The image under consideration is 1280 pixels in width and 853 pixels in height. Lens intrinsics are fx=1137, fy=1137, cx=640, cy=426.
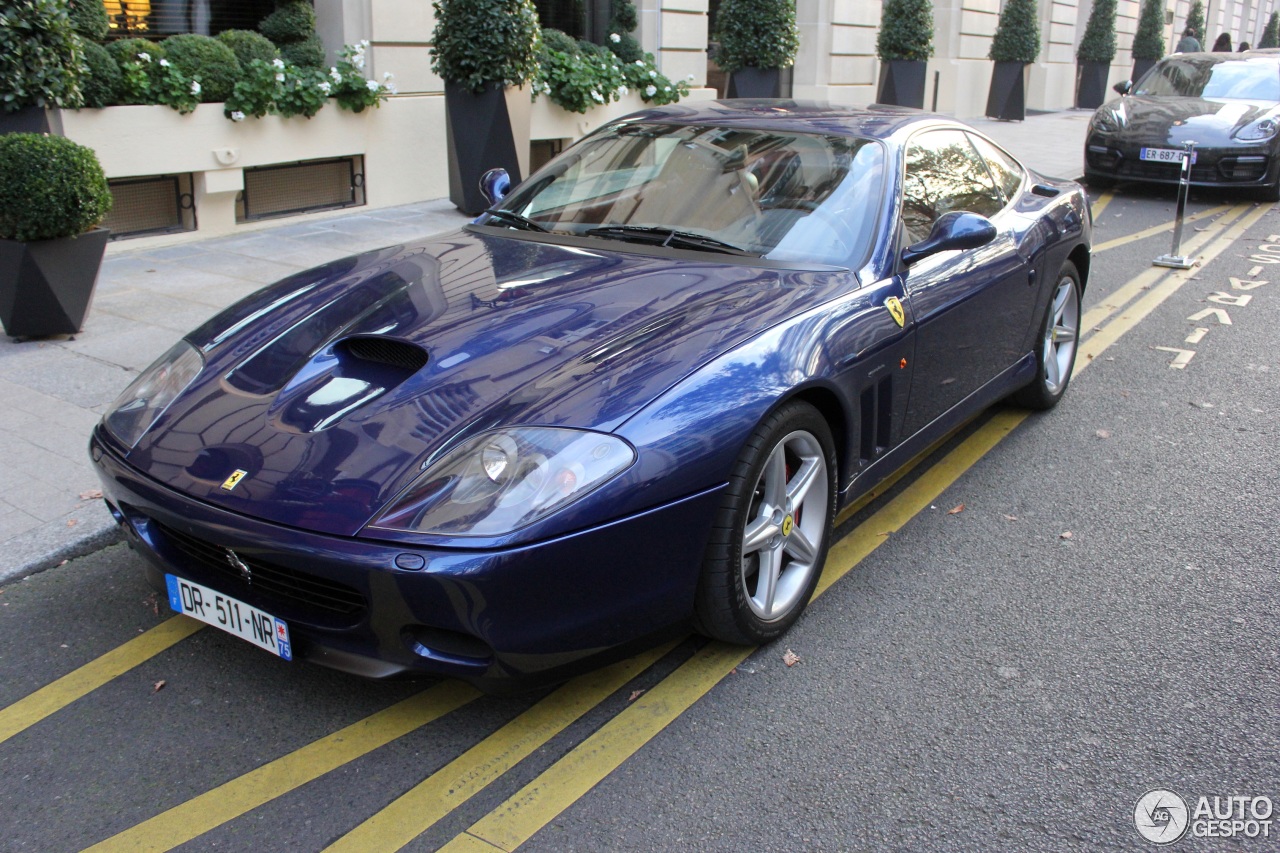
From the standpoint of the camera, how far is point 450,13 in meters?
10.1

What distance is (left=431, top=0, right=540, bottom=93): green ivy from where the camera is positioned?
10008 millimetres

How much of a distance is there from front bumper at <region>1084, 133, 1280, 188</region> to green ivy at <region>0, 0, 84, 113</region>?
10.9 metres

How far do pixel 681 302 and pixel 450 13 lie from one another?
7.58m

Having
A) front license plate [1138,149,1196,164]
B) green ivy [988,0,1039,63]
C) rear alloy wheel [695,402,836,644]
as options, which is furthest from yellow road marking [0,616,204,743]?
green ivy [988,0,1039,63]

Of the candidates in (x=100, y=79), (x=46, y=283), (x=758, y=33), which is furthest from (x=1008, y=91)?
(x=46, y=283)

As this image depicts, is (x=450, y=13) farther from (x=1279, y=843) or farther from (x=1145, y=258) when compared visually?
(x=1279, y=843)

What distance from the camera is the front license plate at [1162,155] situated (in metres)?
12.7

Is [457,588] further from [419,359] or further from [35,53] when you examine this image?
[35,53]

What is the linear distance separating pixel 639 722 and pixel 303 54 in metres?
8.97

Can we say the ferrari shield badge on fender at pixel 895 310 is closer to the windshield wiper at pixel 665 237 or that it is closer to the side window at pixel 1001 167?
the windshield wiper at pixel 665 237

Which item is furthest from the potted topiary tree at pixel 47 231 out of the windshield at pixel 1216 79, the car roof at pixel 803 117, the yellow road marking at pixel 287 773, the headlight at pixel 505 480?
the windshield at pixel 1216 79

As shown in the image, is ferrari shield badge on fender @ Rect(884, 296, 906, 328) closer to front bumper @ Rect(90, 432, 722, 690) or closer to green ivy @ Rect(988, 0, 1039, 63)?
front bumper @ Rect(90, 432, 722, 690)

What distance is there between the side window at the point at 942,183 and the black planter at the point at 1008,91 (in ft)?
61.1

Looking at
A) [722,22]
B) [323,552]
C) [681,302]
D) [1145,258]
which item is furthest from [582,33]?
[323,552]
